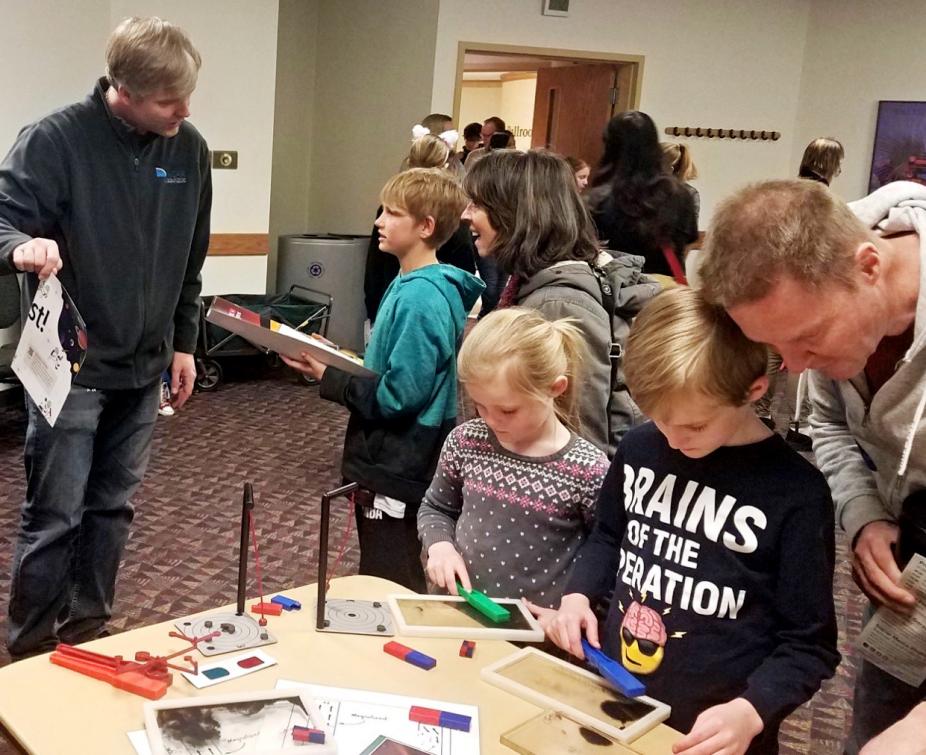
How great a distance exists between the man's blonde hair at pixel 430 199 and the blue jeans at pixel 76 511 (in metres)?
0.76

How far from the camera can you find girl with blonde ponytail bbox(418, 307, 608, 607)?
1774mm

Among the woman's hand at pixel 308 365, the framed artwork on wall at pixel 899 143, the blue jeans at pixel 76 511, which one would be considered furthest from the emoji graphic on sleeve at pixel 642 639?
the framed artwork on wall at pixel 899 143

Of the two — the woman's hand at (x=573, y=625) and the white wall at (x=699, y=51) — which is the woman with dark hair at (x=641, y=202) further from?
the white wall at (x=699, y=51)

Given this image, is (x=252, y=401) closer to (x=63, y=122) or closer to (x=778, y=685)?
(x=63, y=122)

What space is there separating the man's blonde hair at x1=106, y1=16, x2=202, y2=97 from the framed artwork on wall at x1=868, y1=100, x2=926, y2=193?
557cm

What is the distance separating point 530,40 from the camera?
6426mm

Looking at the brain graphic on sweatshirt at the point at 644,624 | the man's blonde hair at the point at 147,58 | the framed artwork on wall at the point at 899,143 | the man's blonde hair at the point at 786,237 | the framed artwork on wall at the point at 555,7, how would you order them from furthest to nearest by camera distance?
the framed artwork on wall at the point at 899,143
the framed artwork on wall at the point at 555,7
the man's blonde hair at the point at 147,58
the brain graphic on sweatshirt at the point at 644,624
the man's blonde hair at the point at 786,237

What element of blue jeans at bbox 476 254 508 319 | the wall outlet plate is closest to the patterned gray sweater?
blue jeans at bbox 476 254 508 319

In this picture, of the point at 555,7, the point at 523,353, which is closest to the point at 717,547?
the point at 523,353

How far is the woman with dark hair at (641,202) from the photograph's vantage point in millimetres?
2908

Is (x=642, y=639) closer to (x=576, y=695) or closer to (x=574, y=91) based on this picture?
(x=576, y=695)

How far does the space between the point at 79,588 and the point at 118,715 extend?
4.39 ft

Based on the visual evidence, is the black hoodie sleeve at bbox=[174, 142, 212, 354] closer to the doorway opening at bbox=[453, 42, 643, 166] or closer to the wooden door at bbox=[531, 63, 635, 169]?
the doorway opening at bbox=[453, 42, 643, 166]

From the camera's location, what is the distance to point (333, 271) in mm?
6258
